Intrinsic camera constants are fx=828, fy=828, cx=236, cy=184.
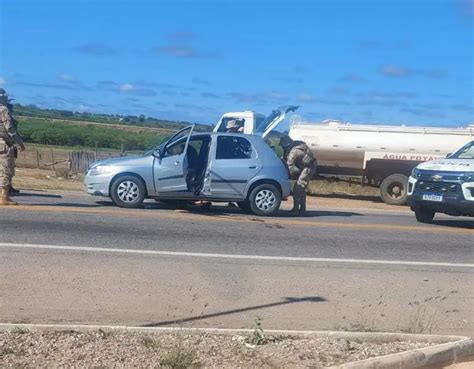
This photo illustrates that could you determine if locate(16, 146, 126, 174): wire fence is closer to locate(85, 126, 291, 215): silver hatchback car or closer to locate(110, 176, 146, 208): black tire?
locate(85, 126, 291, 215): silver hatchback car

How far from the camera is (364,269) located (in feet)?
33.9

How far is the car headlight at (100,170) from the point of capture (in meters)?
15.2

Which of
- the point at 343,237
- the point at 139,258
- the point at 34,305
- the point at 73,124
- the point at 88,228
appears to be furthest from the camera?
the point at 73,124

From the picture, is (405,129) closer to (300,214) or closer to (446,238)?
(300,214)

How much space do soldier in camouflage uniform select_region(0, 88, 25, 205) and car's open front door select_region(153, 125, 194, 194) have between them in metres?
2.50

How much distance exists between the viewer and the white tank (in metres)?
24.6

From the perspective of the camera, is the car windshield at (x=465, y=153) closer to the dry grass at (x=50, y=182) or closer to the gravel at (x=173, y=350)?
the gravel at (x=173, y=350)

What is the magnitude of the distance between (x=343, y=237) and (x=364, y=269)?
2628mm

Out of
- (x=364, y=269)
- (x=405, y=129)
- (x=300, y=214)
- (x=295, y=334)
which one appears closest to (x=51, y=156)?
(x=405, y=129)

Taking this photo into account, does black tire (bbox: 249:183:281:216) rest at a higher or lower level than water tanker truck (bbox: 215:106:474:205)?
lower

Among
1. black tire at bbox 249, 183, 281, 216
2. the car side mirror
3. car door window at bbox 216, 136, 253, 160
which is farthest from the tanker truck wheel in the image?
the car side mirror

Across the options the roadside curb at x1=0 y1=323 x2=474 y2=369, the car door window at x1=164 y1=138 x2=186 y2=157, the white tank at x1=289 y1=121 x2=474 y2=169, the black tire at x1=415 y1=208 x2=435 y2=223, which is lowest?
the roadside curb at x1=0 y1=323 x2=474 y2=369

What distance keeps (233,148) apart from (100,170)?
2.50m

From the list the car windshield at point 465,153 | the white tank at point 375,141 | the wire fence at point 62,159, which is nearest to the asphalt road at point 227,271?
the car windshield at point 465,153
